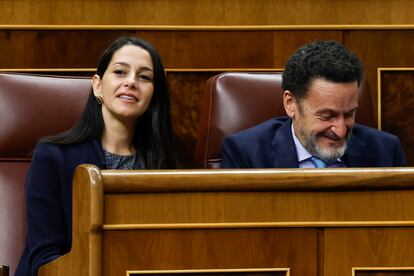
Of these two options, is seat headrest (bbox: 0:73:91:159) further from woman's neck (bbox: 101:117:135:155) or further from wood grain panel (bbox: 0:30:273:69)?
wood grain panel (bbox: 0:30:273:69)

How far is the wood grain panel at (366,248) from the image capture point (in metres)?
0.58

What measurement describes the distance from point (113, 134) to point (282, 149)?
15 centimetres

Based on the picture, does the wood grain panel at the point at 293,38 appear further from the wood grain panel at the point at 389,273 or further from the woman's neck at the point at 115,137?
the wood grain panel at the point at 389,273

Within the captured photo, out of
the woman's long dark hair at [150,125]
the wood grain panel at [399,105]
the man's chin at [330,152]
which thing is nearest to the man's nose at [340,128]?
the man's chin at [330,152]

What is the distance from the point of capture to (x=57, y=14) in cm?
111

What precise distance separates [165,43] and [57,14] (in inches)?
5.4

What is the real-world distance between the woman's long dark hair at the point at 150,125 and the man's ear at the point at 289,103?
11 cm

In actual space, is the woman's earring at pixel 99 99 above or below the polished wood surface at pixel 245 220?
above

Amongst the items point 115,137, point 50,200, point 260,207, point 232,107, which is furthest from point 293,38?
point 260,207

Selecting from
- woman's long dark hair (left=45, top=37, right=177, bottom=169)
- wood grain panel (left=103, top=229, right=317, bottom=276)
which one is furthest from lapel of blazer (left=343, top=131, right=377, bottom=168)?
wood grain panel (left=103, top=229, right=317, bottom=276)

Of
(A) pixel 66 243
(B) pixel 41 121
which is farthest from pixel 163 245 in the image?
(B) pixel 41 121

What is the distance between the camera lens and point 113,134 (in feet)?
2.76

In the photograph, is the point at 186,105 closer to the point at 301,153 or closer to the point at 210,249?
the point at 301,153

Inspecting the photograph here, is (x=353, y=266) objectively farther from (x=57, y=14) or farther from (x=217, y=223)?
(x=57, y=14)
